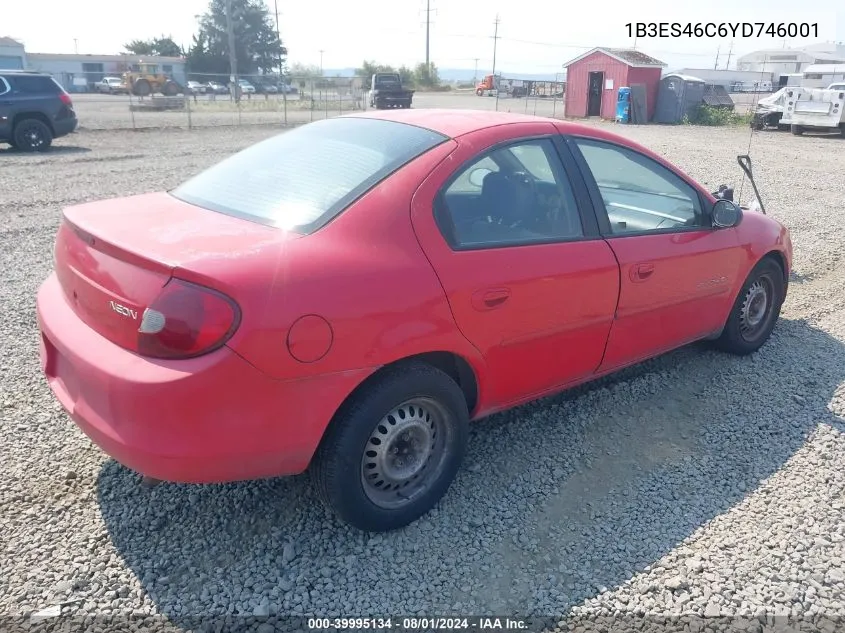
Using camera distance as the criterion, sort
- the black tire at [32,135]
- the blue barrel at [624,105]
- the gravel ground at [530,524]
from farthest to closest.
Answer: the blue barrel at [624,105] < the black tire at [32,135] < the gravel ground at [530,524]

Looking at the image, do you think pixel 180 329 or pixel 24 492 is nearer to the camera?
pixel 180 329

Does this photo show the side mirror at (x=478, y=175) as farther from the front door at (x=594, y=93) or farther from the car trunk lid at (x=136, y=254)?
the front door at (x=594, y=93)

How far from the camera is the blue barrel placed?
29094mm

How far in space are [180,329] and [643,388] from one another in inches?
119

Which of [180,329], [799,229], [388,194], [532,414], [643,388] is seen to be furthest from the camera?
[799,229]

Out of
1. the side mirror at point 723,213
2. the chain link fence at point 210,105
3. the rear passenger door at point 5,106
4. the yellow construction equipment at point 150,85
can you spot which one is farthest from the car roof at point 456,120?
the yellow construction equipment at point 150,85

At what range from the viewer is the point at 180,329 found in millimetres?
2270

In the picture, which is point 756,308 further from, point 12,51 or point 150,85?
point 12,51

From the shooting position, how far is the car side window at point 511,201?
9.63ft

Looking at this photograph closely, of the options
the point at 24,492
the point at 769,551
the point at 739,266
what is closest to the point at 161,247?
the point at 24,492

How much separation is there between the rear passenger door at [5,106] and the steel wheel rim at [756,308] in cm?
1582

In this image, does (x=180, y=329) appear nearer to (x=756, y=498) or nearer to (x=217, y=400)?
(x=217, y=400)

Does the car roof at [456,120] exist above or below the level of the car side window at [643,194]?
above

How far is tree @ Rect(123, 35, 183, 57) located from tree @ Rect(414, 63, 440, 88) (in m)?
28.4
